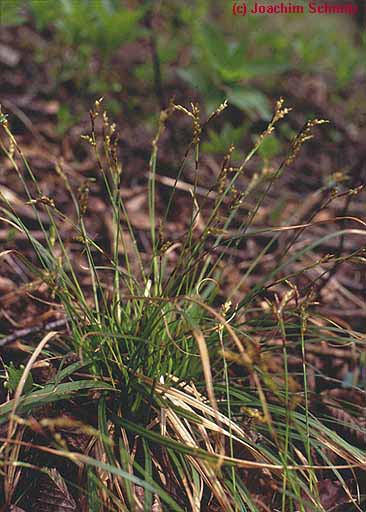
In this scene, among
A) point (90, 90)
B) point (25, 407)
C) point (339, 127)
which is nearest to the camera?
point (25, 407)

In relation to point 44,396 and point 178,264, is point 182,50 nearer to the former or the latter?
point 178,264

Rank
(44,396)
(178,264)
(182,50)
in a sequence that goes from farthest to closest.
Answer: (182,50) < (178,264) < (44,396)

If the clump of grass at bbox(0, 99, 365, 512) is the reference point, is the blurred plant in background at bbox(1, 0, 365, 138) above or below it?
above

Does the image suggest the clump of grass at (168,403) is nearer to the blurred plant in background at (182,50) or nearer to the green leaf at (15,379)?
the green leaf at (15,379)

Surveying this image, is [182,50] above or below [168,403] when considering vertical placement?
above

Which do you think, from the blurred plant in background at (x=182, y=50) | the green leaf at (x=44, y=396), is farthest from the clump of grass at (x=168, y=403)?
the blurred plant in background at (x=182, y=50)

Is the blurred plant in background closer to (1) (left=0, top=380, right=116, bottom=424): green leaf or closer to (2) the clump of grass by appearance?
(2) the clump of grass

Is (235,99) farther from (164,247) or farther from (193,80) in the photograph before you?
(164,247)

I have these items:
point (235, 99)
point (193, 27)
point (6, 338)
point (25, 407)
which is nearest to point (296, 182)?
point (235, 99)

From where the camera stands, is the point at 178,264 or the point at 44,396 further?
the point at 178,264

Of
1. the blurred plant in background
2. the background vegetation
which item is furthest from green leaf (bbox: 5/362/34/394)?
the blurred plant in background

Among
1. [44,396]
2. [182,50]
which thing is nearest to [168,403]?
[44,396]
